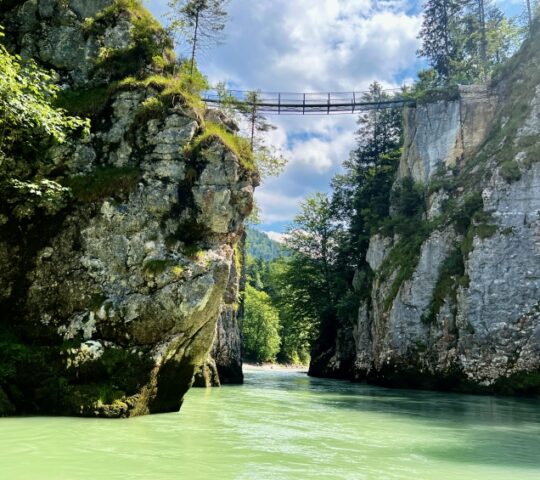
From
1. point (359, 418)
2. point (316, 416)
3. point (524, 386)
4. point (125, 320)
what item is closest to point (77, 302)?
point (125, 320)

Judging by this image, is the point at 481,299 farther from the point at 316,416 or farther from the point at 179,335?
the point at 179,335

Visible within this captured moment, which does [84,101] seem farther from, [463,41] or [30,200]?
[463,41]

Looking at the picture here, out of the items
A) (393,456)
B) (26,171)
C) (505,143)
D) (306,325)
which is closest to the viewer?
(393,456)

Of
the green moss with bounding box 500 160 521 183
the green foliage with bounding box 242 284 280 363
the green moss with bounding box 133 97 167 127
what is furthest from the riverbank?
the green moss with bounding box 133 97 167 127

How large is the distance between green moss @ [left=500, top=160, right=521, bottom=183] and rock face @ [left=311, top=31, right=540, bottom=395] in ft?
0.16

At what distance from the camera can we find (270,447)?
8008 mm

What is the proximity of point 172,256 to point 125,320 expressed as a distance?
1915 millimetres

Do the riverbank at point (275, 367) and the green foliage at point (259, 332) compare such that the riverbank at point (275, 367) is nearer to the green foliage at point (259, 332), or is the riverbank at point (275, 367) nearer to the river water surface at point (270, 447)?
the green foliage at point (259, 332)

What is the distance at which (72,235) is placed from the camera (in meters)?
11.8

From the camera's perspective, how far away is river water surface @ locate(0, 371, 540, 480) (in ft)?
20.3

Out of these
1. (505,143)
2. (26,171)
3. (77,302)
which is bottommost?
(77,302)

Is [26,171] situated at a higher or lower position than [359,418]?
higher

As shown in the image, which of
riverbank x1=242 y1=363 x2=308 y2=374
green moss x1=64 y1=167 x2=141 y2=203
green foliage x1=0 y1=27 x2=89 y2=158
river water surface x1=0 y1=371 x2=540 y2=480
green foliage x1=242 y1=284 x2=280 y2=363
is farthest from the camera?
green foliage x1=242 y1=284 x2=280 y2=363

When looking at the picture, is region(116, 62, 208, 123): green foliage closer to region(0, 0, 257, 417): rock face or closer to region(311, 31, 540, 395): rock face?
region(0, 0, 257, 417): rock face
